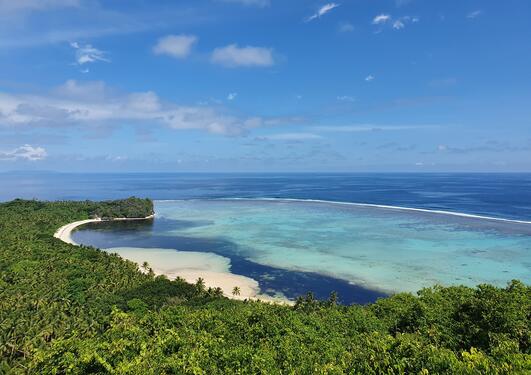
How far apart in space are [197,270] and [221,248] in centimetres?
1814

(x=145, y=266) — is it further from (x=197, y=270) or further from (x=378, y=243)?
(x=378, y=243)

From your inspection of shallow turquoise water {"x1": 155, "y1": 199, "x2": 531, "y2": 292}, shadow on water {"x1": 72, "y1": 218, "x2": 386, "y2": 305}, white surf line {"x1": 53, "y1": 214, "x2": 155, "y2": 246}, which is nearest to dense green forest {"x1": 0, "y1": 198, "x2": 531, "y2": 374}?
shadow on water {"x1": 72, "y1": 218, "x2": 386, "y2": 305}

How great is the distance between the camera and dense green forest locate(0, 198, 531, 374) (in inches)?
623

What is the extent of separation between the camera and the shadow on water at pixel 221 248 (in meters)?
60.8

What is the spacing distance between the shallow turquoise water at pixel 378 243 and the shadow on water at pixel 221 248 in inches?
115

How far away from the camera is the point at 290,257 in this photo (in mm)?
81500

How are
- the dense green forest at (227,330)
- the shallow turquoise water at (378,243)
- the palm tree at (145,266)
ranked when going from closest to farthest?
the dense green forest at (227,330), the shallow turquoise water at (378,243), the palm tree at (145,266)

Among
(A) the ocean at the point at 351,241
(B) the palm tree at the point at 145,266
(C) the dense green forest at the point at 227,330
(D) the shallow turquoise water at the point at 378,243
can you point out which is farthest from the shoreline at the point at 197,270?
(D) the shallow turquoise water at the point at 378,243

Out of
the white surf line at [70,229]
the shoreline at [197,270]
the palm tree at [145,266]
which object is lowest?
the shoreline at [197,270]

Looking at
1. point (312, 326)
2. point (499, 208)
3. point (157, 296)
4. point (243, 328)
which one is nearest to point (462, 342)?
point (312, 326)

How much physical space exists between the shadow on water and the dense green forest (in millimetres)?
10720

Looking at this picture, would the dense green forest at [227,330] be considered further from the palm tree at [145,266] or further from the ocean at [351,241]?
the ocean at [351,241]

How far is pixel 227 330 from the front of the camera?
25.9m

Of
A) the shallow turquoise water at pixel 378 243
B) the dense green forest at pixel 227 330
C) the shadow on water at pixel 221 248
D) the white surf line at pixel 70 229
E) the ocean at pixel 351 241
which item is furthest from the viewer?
the white surf line at pixel 70 229
